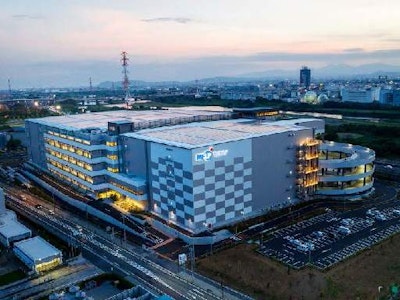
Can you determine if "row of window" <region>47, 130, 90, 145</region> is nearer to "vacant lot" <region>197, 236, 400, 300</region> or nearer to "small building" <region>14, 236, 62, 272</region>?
"small building" <region>14, 236, 62, 272</region>

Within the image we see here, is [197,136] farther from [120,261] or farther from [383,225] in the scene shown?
[383,225]

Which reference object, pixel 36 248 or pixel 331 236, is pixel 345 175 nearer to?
pixel 331 236

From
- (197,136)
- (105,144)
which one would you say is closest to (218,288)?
(197,136)

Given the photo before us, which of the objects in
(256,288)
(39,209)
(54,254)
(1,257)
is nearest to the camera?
(256,288)

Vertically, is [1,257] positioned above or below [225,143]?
below

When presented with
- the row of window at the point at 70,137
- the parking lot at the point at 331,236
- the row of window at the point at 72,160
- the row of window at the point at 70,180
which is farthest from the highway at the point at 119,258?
the row of window at the point at 70,137

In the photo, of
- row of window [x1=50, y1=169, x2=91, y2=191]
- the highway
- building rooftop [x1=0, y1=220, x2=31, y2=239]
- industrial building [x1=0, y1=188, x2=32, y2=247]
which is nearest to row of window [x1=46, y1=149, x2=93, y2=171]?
row of window [x1=50, y1=169, x2=91, y2=191]
